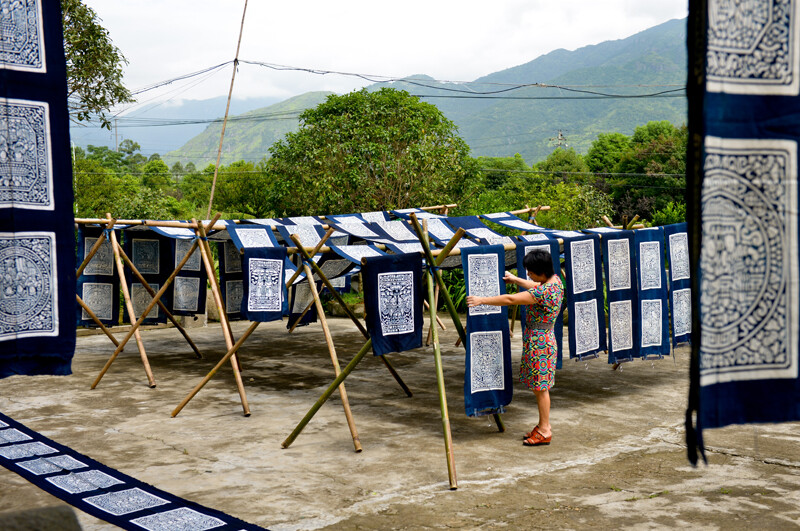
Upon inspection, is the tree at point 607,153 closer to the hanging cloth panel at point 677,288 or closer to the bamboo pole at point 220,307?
the hanging cloth panel at point 677,288

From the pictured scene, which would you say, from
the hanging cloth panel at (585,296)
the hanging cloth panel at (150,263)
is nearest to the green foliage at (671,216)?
the hanging cloth panel at (585,296)

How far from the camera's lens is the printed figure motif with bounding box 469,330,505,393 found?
551cm

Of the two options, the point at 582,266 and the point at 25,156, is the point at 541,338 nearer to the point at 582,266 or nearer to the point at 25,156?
the point at 582,266

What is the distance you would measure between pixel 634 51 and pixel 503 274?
19738 cm

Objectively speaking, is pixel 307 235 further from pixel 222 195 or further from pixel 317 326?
pixel 222 195

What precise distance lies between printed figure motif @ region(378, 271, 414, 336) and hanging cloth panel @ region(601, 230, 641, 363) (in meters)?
2.22

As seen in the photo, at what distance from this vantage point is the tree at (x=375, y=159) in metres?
14.4

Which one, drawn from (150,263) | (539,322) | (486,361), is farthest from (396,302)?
(150,263)

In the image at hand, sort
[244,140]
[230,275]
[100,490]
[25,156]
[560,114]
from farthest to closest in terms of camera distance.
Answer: [244,140] < [560,114] < [230,275] < [100,490] < [25,156]

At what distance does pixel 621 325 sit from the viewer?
22.4 ft

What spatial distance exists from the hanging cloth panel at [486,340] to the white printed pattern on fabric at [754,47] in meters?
3.47

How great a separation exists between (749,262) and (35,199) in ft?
8.12

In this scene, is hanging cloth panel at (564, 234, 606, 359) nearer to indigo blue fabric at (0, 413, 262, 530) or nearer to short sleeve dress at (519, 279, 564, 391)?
short sleeve dress at (519, 279, 564, 391)

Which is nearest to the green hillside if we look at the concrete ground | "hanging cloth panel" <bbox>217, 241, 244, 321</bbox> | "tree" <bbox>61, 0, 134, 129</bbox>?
"tree" <bbox>61, 0, 134, 129</bbox>
